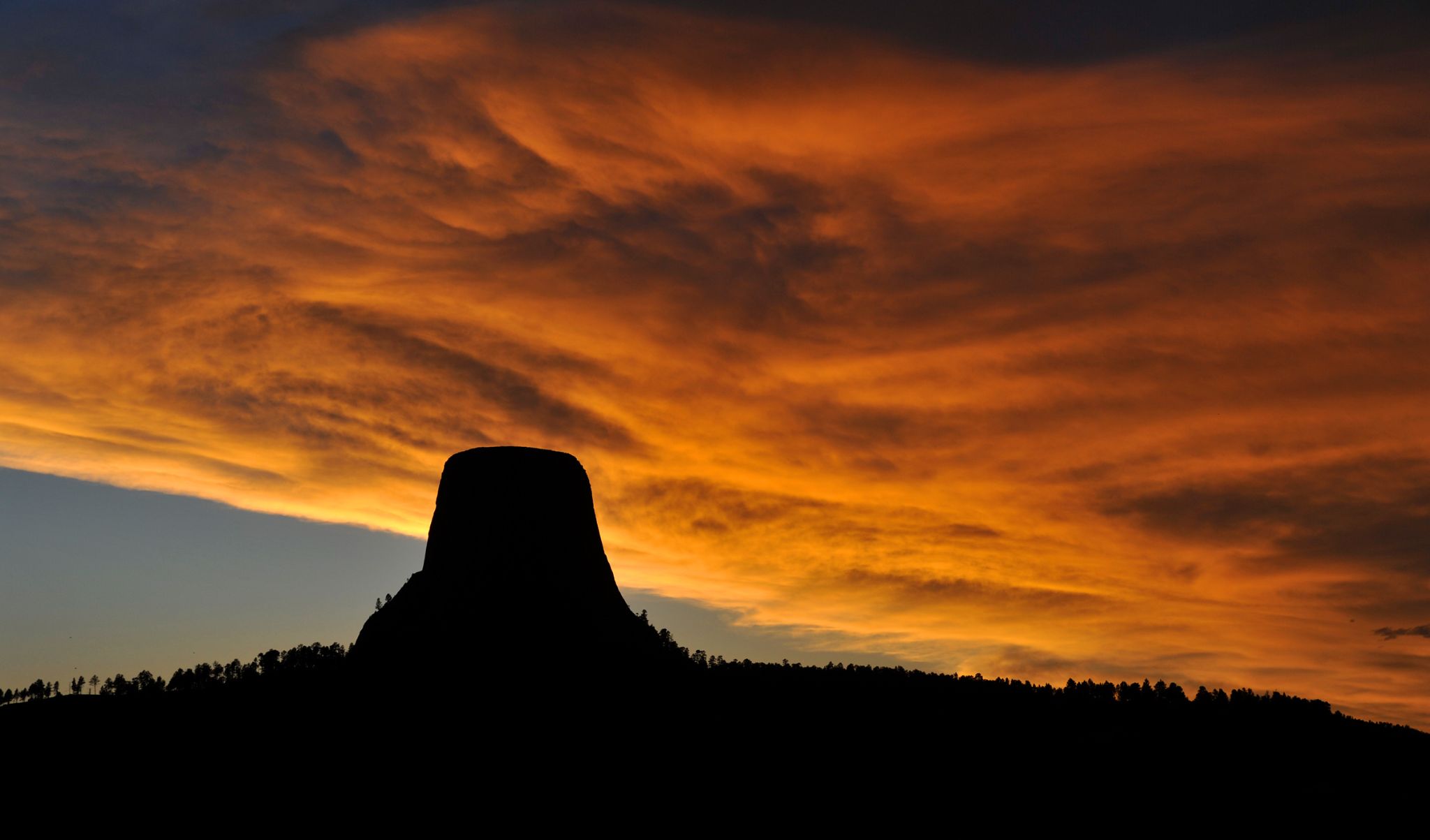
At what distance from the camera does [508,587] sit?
241ft

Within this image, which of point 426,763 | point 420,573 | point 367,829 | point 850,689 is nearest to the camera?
point 367,829

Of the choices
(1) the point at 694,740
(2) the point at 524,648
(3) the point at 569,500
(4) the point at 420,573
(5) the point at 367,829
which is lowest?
(5) the point at 367,829

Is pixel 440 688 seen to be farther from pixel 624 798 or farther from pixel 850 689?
pixel 850 689

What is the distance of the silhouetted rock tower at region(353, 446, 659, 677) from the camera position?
236 feet

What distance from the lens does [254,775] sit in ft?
226

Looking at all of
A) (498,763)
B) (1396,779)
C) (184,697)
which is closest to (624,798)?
(498,763)

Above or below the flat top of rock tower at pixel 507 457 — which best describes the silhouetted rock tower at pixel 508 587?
below

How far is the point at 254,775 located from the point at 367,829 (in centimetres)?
1109

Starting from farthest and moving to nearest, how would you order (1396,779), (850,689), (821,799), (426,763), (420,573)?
(850,689)
(1396,779)
(420,573)
(821,799)
(426,763)

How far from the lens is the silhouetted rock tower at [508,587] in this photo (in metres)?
72.0

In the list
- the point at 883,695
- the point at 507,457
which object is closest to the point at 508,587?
the point at 507,457

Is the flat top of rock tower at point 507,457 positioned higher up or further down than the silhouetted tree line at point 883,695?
higher up

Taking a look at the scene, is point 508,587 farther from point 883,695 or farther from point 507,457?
point 883,695

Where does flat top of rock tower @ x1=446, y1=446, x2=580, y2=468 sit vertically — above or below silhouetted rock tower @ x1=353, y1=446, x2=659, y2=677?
above
